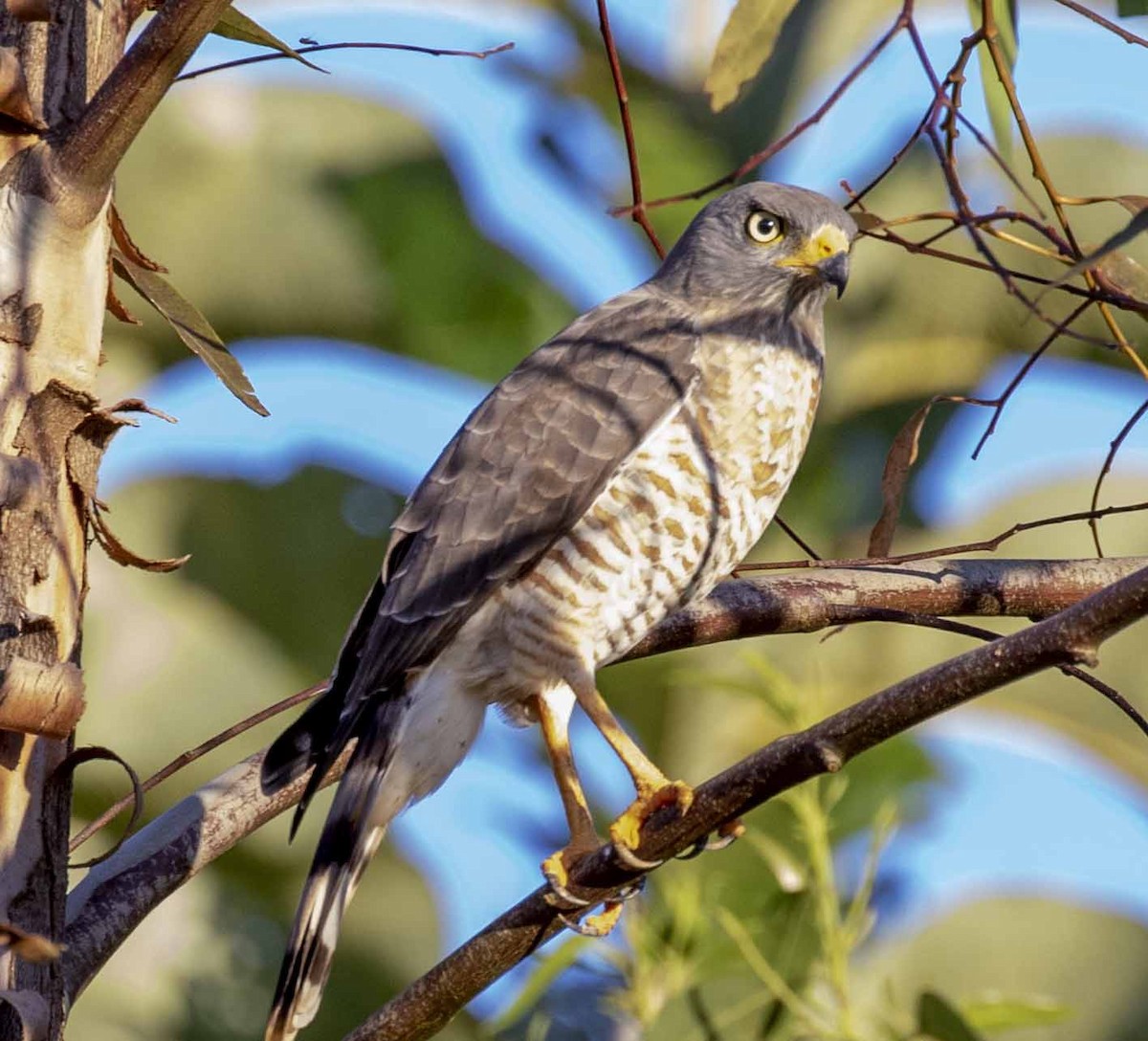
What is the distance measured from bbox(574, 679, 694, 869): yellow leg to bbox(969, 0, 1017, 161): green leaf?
110 centimetres

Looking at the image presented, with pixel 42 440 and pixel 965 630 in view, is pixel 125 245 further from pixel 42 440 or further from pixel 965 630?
pixel 965 630

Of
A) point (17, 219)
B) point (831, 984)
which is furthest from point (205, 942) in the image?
point (17, 219)

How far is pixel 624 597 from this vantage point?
299 cm

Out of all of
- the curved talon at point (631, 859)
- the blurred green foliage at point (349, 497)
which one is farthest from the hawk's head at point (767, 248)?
the blurred green foliage at point (349, 497)

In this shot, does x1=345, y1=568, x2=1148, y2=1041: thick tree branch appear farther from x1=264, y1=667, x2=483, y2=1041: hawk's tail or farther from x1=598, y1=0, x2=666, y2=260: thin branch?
x1=598, y1=0, x2=666, y2=260: thin branch

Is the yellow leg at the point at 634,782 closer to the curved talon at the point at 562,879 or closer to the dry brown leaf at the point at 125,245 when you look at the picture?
the curved talon at the point at 562,879

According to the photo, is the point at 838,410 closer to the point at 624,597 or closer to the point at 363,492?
the point at 363,492

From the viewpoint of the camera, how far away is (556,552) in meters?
3.08

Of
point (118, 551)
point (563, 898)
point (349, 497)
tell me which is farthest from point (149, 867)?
point (349, 497)

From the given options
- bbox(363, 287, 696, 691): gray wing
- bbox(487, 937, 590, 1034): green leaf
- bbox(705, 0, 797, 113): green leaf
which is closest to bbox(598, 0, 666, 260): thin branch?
bbox(705, 0, 797, 113): green leaf

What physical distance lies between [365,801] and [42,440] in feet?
3.61

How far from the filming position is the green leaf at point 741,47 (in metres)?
2.82

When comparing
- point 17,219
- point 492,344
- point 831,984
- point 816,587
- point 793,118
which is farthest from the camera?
point 793,118

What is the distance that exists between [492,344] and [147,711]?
220 centimetres
